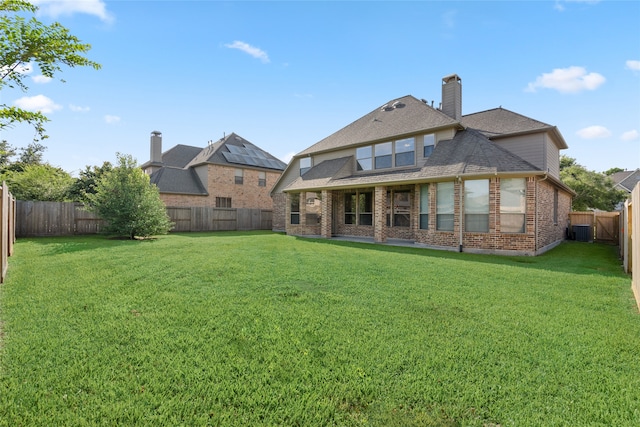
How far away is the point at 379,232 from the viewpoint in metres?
14.1

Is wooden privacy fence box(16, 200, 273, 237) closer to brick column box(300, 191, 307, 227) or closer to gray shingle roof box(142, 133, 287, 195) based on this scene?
gray shingle roof box(142, 133, 287, 195)

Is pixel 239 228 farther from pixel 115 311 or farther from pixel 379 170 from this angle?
pixel 115 311

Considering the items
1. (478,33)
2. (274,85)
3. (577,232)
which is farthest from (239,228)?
(577,232)

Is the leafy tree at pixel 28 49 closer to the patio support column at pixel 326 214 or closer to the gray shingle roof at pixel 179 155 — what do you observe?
the patio support column at pixel 326 214

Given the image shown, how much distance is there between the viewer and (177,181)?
24.9 metres

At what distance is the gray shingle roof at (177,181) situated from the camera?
78.3 ft

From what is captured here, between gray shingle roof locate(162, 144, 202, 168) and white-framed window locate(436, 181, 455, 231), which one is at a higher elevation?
gray shingle roof locate(162, 144, 202, 168)

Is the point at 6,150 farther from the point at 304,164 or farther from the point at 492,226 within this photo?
the point at 492,226

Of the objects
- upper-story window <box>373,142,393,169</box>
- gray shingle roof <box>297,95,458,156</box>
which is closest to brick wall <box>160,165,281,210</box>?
gray shingle roof <box>297,95,458,156</box>

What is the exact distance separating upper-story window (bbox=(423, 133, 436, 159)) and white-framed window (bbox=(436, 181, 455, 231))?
92.1 inches

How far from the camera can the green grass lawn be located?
7.58ft

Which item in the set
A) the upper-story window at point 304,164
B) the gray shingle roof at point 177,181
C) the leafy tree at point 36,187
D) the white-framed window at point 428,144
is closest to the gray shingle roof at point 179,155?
the gray shingle roof at point 177,181

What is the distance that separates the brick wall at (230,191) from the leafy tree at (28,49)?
567 inches

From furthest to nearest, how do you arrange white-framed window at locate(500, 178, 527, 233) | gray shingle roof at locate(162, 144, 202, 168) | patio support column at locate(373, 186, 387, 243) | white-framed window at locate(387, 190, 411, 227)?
gray shingle roof at locate(162, 144, 202, 168) → white-framed window at locate(387, 190, 411, 227) → patio support column at locate(373, 186, 387, 243) → white-framed window at locate(500, 178, 527, 233)
